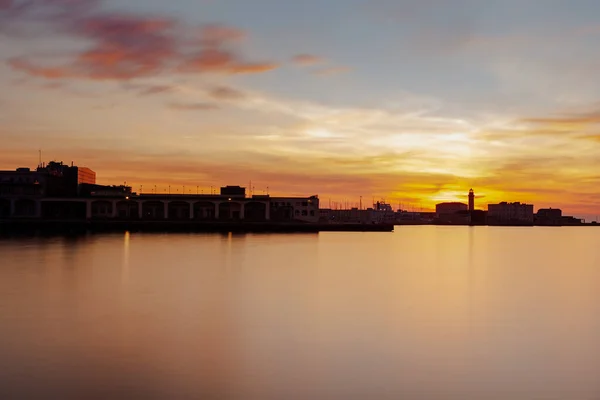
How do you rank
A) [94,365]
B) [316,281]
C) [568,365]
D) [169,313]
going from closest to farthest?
[94,365]
[568,365]
[169,313]
[316,281]

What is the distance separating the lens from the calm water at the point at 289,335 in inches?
656

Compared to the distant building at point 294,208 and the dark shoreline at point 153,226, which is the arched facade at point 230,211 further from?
the dark shoreline at point 153,226

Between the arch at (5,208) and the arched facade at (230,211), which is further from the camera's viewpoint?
the arched facade at (230,211)

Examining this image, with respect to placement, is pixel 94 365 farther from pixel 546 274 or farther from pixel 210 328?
pixel 546 274

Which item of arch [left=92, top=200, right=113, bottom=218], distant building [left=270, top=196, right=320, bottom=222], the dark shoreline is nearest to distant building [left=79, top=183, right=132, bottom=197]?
arch [left=92, top=200, right=113, bottom=218]

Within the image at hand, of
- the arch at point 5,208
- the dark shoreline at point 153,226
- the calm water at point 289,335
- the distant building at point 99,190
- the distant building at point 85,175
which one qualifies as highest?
the distant building at point 85,175

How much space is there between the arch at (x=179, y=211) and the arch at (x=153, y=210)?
1999 mm

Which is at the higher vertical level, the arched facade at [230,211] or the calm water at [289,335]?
the arched facade at [230,211]

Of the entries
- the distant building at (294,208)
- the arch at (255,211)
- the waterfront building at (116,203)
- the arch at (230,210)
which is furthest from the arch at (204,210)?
the distant building at (294,208)

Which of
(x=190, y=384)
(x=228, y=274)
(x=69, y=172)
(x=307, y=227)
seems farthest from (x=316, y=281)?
(x=69, y=172)

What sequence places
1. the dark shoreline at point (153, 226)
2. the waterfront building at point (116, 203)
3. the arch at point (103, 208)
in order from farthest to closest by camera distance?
the arch at point (103, 208) → the waterfront building at point (116, 203) → the dark shoreline at point (153, 226)

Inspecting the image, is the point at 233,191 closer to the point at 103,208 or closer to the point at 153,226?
the point at 153,226

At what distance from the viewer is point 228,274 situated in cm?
4497

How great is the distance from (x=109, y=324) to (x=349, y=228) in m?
113
